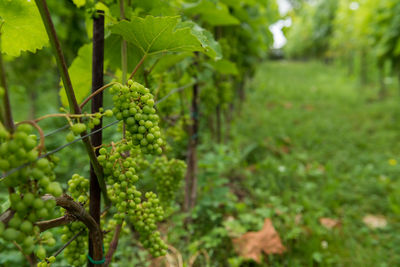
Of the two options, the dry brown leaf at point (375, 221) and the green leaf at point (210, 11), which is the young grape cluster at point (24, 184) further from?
the dry brown leaf at point (375, 221)

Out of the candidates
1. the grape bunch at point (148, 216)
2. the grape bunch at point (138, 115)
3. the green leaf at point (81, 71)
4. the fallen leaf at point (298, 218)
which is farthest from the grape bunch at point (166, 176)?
the fallen leaf at point (298, 218)

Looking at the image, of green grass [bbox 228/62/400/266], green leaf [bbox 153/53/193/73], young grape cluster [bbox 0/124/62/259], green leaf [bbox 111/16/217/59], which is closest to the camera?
young grape cluster [bbox 0/124/62/259]

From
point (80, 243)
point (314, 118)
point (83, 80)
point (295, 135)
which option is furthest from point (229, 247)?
point (314, 118)

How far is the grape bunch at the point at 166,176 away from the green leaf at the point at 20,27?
0.84m

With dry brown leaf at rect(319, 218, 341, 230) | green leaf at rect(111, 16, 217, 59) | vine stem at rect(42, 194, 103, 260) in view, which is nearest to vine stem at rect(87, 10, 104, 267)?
vine stem at rect(42, 194, 103, 260)

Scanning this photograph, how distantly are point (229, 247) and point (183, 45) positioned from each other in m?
1.85

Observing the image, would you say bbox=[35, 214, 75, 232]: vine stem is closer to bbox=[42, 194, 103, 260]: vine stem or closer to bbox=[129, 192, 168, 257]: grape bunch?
bbox=[42, 194, 103, 260]: vine stem

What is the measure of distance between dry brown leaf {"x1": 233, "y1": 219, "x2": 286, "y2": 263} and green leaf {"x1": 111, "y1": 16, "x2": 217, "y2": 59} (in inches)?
67.6

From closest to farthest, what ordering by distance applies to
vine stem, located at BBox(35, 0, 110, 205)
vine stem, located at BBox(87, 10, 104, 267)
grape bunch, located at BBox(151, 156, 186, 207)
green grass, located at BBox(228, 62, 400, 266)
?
1. vine stem, located at BBox(35, 0, 110, 205)
2. vine stem, located at BBox(87, 10, 104, 267)
3. grape bunch, located at BBox(151, 156, 186, 207)
4. green grass, located at BBox(228, 62, 400, 266)

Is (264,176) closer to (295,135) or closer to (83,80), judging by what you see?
(295,135)

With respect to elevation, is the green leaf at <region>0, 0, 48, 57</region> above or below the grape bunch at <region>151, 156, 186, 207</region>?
above

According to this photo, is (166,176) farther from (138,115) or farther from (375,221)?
(375,221)

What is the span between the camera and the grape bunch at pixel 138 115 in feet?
2.43

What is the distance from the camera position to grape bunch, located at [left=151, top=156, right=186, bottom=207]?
5.06 ft
